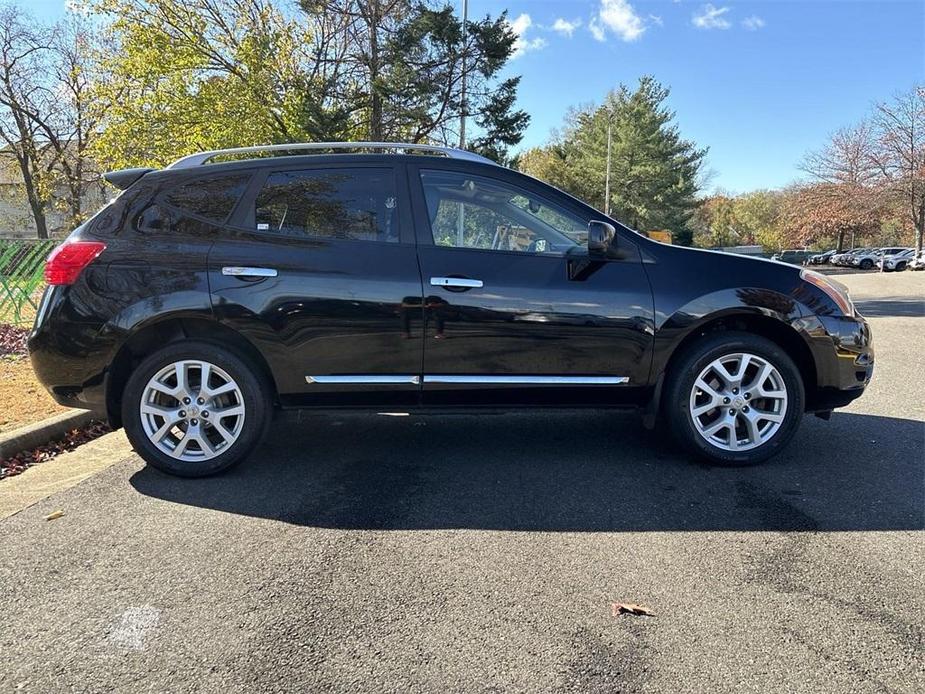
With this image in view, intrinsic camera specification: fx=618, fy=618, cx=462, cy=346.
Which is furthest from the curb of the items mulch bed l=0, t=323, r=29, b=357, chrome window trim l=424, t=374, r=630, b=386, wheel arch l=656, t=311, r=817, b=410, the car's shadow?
wheel arch l=656, t=311, r=817, b=410

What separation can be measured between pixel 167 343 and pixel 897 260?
2033 inches

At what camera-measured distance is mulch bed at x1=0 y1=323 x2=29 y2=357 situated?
24.8 feet

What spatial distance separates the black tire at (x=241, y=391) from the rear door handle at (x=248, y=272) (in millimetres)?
453

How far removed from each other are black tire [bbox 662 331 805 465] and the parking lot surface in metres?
0.12

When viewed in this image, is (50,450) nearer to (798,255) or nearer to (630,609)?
(630,609)

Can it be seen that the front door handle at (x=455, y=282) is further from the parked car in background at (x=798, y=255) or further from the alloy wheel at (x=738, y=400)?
the parked car in background at (x=798, y=255)

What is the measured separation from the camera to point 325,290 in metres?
3.60

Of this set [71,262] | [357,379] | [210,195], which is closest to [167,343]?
[71,262]

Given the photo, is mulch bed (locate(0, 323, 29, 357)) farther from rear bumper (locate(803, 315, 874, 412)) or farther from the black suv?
rear bumper (locate(803, 315, 874, 412))

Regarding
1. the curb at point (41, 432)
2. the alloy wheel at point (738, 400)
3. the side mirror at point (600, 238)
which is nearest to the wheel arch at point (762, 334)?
the alloy wheel at point (738, 400)

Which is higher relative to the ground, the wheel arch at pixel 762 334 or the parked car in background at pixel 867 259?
the parked car in background at pixel 867 259

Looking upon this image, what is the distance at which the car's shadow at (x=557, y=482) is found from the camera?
3189 millimetres

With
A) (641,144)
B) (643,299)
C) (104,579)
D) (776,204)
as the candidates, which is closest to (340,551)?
(104,579)

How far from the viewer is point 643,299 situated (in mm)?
3697
